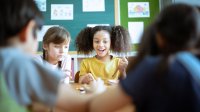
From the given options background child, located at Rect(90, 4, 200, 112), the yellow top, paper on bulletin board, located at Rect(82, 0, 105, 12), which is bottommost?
the yellow top

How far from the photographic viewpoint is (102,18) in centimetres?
325

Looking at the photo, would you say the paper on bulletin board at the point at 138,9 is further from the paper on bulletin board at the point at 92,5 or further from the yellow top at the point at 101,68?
the yellow top at the point at 101,68

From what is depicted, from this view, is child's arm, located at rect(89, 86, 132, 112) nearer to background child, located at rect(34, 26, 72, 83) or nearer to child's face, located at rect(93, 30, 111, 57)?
background child, located at rect(34, 26, 72, 83)

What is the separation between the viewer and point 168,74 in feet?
1.92

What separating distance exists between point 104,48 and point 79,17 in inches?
38.7

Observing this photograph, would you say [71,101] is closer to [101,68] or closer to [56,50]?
[56,50]

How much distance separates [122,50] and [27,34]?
179 centimetres

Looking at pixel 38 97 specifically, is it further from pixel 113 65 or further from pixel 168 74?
pixel 113 65

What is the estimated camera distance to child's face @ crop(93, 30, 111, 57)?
93.2 inches

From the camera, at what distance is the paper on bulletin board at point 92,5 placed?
323 centimetres

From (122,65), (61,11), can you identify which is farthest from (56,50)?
(61,11)

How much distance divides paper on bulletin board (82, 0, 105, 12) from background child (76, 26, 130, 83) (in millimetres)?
760

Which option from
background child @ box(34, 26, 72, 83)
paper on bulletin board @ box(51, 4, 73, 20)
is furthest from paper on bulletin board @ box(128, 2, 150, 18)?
background child @ box(34, 26, 72, 83)

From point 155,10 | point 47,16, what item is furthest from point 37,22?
point 155,10
